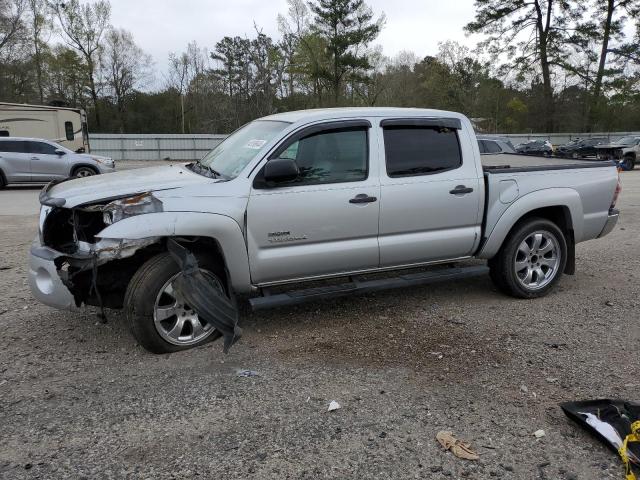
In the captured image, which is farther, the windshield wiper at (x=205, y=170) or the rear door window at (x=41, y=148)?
the rear door window at (x=41, y=148)

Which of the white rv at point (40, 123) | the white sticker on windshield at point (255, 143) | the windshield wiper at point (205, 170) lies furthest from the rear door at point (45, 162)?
the white sticker on windshield at point (255, 143)

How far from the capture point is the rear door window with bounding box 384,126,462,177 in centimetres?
479

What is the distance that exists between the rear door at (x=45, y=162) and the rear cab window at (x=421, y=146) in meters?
14.5

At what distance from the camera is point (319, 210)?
4.43m

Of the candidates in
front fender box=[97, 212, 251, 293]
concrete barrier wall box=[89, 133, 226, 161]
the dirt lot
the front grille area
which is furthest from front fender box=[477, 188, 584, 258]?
concrete barrier wall box=[89, 133, 226, 161]

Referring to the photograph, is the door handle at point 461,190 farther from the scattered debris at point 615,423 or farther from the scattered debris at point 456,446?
the scattered debris at point 456,446

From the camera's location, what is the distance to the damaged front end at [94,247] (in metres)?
3.88

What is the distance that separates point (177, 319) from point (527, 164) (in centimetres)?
411

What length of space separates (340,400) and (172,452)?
111 centimetres

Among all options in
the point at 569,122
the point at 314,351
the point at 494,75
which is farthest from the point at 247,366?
the point at 569,122

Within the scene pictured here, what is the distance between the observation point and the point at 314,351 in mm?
4293

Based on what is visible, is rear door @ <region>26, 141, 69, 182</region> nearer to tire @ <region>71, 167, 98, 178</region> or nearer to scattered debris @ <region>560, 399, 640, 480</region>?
tire @ <region>71, 167, 98, 178</region>

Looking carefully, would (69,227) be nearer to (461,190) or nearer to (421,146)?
(421,146)

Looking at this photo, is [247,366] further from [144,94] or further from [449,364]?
[144,94]
